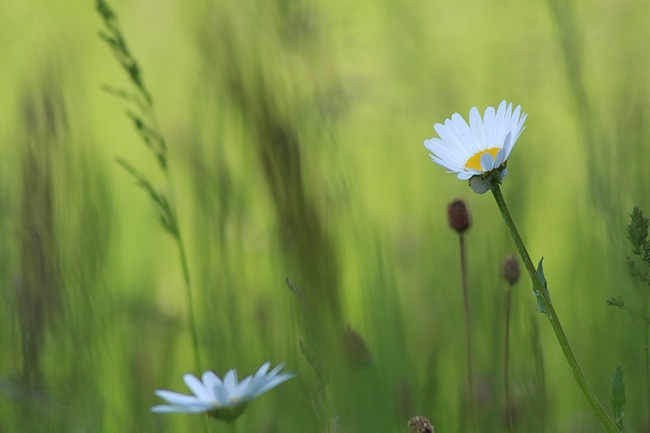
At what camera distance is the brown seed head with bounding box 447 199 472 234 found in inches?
27.3

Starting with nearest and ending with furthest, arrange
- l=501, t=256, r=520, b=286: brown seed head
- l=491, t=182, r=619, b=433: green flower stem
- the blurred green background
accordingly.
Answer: l=491, t=182, r=619, b=433: green flower stem → l=501, t=256, r=520, b=286: brown seed head → the blurred green background

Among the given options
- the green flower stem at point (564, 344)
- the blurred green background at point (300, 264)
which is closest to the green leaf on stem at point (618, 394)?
the green flower stem at point (564, 344)

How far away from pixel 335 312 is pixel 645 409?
1.33 feet

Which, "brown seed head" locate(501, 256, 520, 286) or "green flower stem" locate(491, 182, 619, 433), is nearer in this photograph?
"green flower stem" locate(491, 182, 619, 433)

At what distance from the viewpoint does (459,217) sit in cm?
69

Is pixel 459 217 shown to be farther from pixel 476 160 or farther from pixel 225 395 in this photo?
pixel 225 395

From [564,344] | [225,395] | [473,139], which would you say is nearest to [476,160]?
[473,139]

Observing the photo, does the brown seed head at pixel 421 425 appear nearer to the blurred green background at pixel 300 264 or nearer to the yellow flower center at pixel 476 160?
the blurred green background at pixel 300 264

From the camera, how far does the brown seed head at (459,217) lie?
0.69 m

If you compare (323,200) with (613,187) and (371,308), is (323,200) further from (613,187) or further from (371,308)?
(613,187)

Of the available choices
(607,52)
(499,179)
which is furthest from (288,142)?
(607,52)

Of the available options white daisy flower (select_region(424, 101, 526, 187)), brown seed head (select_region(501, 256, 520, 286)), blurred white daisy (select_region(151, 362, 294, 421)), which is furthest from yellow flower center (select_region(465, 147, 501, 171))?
blurred white daisy (select_region(151, 362, 294, 421))

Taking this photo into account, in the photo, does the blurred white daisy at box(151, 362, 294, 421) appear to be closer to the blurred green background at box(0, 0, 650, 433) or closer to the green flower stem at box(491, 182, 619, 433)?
the blurred green background at box(0, 0, 650, 433)

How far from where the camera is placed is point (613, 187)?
93 cm
